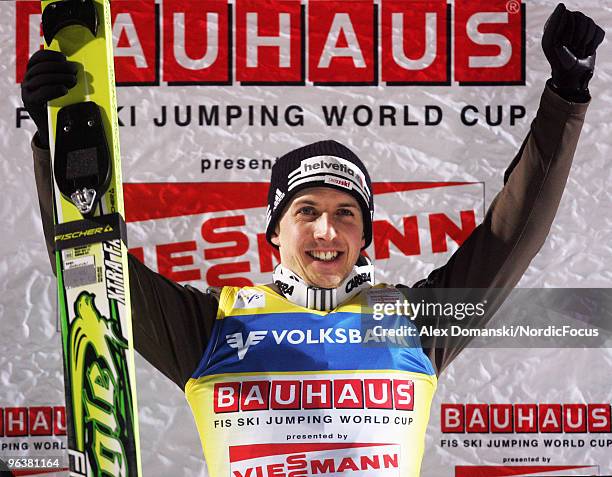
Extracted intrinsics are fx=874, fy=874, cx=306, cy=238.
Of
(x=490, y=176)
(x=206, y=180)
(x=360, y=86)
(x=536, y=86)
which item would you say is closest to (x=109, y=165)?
(x=206, y=180)

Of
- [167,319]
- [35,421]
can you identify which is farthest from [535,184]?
[35,421]

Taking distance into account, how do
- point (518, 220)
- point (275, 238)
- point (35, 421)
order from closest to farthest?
point (518, 220) → point (275, 238) → point (35, 421)

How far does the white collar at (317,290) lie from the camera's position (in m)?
1.70

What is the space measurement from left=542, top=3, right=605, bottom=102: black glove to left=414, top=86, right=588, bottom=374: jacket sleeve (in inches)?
1.0

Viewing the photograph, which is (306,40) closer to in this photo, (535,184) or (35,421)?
(535,184)

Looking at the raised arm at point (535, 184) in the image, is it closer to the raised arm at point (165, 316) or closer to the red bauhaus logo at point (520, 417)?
the red bauhaus logo at point (520, 417)

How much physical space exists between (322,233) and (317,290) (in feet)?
0.37

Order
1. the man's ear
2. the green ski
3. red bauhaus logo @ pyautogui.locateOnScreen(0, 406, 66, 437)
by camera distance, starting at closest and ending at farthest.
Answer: the green ski → the man's ear → red bauhaus logo @ pyautogui.locateOnScreen(0, 406, 66, 437)

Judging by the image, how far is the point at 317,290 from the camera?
5.59 ft

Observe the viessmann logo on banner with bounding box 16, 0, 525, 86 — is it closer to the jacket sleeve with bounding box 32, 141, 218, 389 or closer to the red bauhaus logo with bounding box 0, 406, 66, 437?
the jacket sleeve with bounding box 32, 141, 218, 389

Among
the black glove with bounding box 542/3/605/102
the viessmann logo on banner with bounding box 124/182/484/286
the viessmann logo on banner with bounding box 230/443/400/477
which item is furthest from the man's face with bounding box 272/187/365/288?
the black glove with bounding box 542/3/605/102

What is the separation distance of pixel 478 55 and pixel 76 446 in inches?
45.4

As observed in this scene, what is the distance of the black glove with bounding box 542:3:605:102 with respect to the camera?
60.8 inches

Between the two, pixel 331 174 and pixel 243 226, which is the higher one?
pixel 331 174
